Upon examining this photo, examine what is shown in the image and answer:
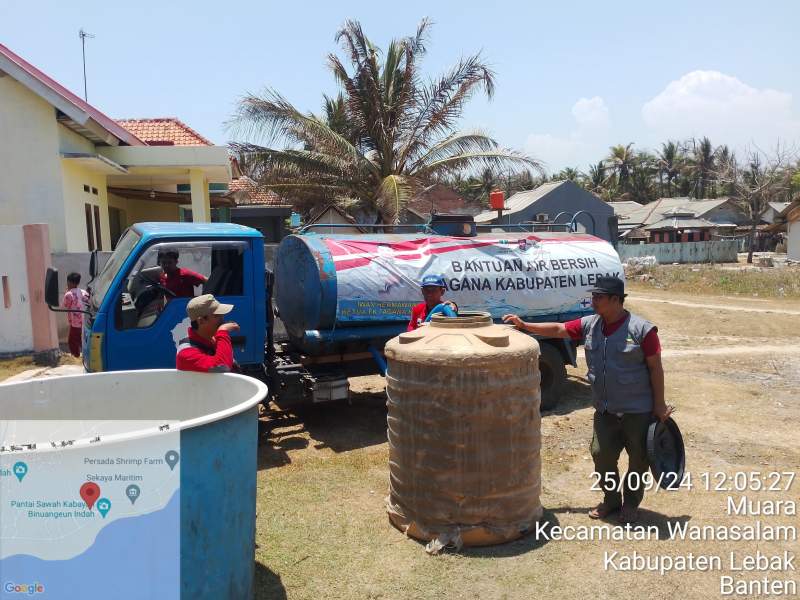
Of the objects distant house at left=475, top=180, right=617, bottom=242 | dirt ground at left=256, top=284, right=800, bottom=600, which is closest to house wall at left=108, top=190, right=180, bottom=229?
dirt ground at left=256, top=284, right=800, bottom=600

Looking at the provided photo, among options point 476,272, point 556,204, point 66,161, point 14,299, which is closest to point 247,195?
point 66,161

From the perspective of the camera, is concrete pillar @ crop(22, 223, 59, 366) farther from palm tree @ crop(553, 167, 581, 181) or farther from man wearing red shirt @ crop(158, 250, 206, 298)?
palm tree @ crop(553, 167, 581, 181)

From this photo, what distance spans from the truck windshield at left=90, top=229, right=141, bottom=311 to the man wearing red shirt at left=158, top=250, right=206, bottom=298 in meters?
0.30

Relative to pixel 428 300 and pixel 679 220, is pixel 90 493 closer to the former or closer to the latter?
pixel 428 300

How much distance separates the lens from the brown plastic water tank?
4.24 m

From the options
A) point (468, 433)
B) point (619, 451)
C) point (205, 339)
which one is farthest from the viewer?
point (619, 451)

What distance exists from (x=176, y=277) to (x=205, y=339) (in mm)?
1883

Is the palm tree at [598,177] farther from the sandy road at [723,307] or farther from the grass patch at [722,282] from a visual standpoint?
the sandy road at [723,307]

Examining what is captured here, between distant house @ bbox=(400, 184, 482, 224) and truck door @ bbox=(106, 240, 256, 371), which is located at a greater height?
distant house @ bbox=(400, 184, 482, 224)

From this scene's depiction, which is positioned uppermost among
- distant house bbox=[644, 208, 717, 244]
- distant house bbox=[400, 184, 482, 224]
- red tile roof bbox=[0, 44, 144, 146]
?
red tile roof bbox=[0, 44, 144, 146]

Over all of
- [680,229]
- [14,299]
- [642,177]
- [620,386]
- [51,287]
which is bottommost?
[620,386]

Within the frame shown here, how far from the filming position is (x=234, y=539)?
3148mm

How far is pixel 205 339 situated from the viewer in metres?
4.39

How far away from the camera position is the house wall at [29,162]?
12805 millimetres
